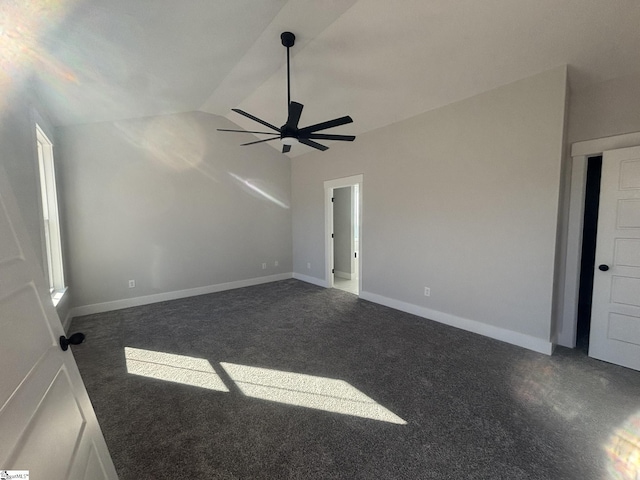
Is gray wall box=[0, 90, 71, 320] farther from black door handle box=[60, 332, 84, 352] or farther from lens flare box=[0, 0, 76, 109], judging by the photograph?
black door handle box=[60, 332, 84, 352]

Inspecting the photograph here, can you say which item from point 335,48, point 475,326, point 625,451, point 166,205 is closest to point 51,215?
A: point 166,205

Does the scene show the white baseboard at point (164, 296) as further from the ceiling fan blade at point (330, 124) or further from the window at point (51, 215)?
the ceiling fan blade at point (330, 124)

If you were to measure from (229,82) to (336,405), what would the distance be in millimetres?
4114

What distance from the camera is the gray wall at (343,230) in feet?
20.5

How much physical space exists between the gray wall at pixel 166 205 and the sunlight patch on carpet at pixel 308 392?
2970mm

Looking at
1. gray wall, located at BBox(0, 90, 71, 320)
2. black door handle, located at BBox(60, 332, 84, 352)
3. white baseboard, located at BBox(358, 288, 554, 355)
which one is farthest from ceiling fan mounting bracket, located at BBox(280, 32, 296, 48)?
white baseboard, located at BBox(358, 288, 554, 355)

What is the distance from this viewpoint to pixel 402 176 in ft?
13.4

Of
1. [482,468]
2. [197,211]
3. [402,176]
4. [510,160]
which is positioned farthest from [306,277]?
[482,468]

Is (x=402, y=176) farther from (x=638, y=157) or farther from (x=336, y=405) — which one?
(x=336, y=405)

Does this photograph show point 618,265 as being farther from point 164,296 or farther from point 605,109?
point 164,296

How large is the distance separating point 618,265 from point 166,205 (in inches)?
233

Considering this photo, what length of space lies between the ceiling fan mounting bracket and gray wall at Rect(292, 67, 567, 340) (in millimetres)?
1859

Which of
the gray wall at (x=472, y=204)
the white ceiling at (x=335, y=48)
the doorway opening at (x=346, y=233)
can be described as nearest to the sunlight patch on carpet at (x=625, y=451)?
the gray wall at (x=472, y=204)

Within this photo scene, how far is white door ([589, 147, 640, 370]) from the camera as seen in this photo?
2562 millimetres
